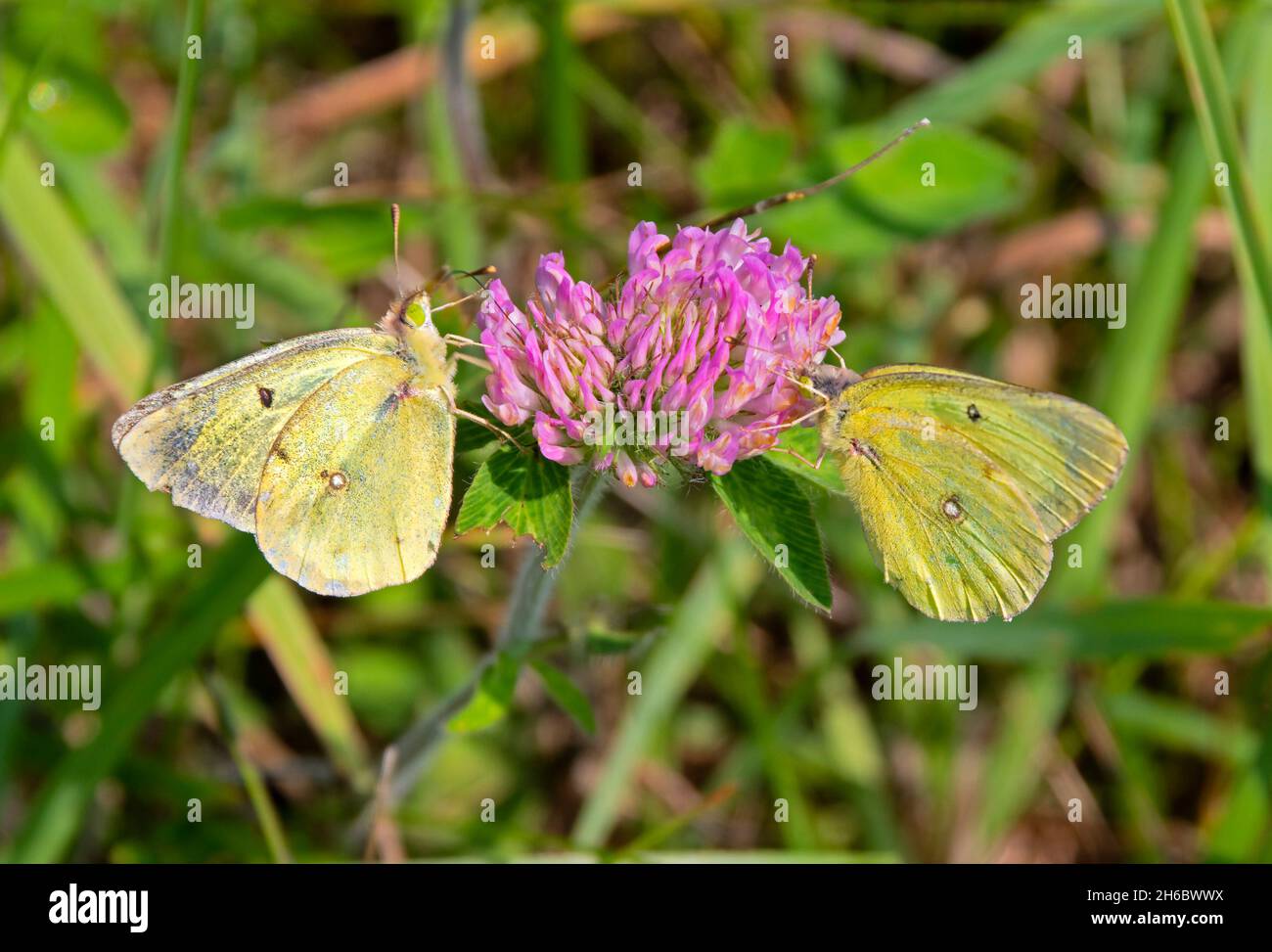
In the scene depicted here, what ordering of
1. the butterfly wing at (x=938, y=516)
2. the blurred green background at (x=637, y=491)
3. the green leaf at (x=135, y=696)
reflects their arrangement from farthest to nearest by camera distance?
1. the blurred green background at (x=637, y=491)
2. the green leaf at (x=135, y=696)
3. the butterfly wing at (x=938, y=516)

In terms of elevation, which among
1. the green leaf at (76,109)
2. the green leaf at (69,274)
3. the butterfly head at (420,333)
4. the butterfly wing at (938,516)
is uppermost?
the green leaf at (76,109)

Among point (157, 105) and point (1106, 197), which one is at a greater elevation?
point (157, 105)

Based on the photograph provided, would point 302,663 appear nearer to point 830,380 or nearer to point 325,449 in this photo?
point 325,449

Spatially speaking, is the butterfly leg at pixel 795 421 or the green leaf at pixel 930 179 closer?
the butterfly leg at pixel 795 421

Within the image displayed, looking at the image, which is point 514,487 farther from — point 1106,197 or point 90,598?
point 1106,197

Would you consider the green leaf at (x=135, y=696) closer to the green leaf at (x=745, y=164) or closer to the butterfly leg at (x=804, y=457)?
the butterfly leg at (x=804, y=457)

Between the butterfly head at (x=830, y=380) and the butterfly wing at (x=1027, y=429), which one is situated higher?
the butterfly head at (x=830, y=380)

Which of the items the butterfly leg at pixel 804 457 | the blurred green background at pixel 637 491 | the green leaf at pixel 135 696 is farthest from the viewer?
the blurred green background at pixel 637 491

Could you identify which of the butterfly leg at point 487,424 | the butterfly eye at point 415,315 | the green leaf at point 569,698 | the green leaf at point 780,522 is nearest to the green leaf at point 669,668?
the green leaf at point 569,698

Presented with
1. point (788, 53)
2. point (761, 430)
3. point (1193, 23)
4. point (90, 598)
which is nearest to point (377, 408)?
point (761, 430)
